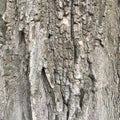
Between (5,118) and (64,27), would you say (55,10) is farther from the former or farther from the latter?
(5,118)

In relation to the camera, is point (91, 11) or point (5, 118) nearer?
point (91, 11)

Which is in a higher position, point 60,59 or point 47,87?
point 60,59

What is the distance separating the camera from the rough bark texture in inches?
43.9

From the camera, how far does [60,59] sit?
114 cm

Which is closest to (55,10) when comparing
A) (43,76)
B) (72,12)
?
(72,12)

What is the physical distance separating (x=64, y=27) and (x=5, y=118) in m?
0.48

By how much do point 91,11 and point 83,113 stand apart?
426 millimetres

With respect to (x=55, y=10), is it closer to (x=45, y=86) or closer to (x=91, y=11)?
(x=91, y=11)

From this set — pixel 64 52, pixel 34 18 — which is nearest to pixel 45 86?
pixel 64 52

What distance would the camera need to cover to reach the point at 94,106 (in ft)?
3.86

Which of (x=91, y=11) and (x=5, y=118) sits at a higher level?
(x=91, y=11)

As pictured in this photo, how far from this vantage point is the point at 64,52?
1136 mm

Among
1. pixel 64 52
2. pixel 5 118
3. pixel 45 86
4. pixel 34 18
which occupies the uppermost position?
pixel 34 18

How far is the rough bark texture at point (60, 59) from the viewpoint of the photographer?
1.12 meters
